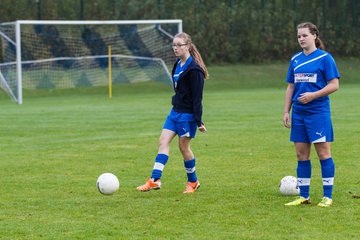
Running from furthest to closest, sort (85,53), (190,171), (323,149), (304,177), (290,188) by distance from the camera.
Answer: (85,53)
(190,171)
(290,188)
(304,177)
(323,149)

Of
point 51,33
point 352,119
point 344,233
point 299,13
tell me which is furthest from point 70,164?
point 299,13

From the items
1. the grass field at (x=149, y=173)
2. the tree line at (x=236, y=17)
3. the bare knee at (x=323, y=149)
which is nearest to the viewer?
the grass field at (x=149, y=173)

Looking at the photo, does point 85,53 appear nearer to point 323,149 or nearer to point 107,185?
point 107,185

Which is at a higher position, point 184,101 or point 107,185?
point 184,101

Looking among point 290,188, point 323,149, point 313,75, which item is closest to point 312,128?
point 323,149

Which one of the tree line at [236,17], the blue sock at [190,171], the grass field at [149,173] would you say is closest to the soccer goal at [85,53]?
the tree line at [236,17]

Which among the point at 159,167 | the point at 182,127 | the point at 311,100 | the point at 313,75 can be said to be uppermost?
the point at 313,75

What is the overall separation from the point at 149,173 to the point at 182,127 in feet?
6.34

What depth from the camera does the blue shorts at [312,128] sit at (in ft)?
27.1

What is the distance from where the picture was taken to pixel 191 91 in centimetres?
930

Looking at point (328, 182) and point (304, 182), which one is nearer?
point (328, 182)

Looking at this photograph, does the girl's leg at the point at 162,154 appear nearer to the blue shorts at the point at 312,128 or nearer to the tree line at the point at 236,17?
the blue shorts at the point at 312,128

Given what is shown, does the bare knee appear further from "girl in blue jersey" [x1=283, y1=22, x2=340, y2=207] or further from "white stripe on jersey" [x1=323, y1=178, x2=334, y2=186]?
"white stripe on jersey" [x1=323, y1=178, x2=334, y2=186]

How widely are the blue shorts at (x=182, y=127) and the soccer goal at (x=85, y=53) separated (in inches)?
763
